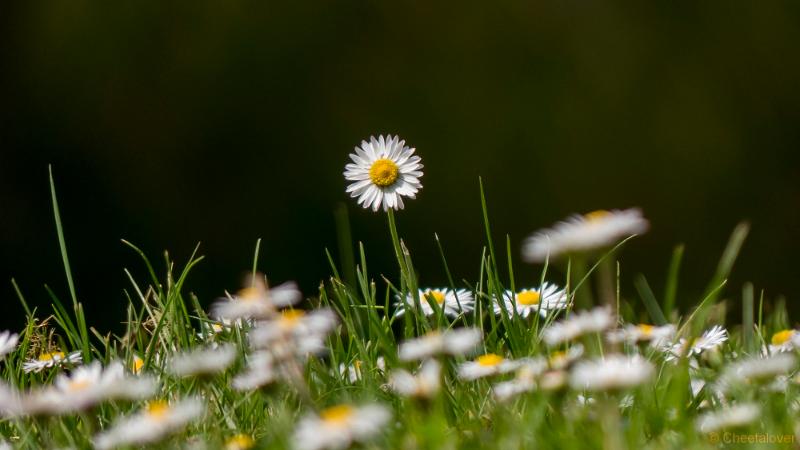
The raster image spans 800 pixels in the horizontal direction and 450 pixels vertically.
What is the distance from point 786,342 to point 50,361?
2.62 ft

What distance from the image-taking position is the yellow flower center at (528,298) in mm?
1196

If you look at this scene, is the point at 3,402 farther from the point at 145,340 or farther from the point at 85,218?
the point at 85,218

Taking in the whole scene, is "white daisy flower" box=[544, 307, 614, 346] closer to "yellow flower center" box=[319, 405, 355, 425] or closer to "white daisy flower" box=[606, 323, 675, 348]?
"white daisy flower" box=[606, 323, 675, 348]

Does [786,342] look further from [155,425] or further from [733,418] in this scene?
[155,425]

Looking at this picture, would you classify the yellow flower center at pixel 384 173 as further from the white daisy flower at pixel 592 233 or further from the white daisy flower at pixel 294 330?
the white daisy flower at pixel 592 233

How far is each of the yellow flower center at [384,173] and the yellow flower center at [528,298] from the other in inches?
9.2

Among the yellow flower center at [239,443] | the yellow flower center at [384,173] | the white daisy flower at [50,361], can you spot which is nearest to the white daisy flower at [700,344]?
the yellow flower center at [384,173]

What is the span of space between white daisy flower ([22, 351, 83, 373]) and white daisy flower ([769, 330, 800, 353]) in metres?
0.76

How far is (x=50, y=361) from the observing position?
1153mm

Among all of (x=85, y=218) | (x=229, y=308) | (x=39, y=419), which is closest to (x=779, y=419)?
(x=229, y=308)

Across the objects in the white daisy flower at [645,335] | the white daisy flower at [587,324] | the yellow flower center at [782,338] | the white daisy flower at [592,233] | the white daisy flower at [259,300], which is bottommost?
the yellow flower center at [782,338]

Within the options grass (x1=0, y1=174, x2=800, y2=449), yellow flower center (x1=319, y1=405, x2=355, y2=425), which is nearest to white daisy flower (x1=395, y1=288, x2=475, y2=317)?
grass (x1=0, y1=174, x2=800, y2=449)

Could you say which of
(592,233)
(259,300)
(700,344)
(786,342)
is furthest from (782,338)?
(259,300)

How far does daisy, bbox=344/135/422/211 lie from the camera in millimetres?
1075
